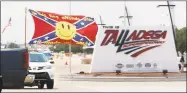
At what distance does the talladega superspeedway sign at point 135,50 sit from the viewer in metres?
30.2

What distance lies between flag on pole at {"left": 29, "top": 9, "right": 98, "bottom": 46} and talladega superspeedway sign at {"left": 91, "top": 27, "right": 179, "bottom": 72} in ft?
14.2

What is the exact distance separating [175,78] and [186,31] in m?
58.9

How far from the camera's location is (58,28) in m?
33.7

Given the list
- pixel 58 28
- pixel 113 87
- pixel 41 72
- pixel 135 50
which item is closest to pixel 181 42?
pixel 58 28

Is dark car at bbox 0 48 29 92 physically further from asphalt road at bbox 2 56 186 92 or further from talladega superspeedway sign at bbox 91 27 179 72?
talladega superspeedway sign at bbox 91 27 179 72

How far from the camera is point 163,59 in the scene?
30.5 meters

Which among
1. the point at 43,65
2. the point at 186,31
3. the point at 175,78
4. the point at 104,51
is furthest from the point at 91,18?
the point at 186,31

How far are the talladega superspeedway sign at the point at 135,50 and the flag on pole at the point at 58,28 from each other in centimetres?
434

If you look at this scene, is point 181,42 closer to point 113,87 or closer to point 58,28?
point 58,28

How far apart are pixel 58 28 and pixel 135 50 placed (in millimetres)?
6256

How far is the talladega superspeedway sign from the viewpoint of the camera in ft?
99.2

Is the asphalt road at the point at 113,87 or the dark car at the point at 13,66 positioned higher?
the dark car at the point at 13,66

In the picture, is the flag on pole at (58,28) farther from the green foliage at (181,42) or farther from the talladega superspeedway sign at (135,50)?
the green foliage at (181,42)

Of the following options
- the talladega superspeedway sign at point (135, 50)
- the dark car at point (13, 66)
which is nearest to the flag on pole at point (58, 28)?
the talladega superspeedway sign at point (135, 50)
